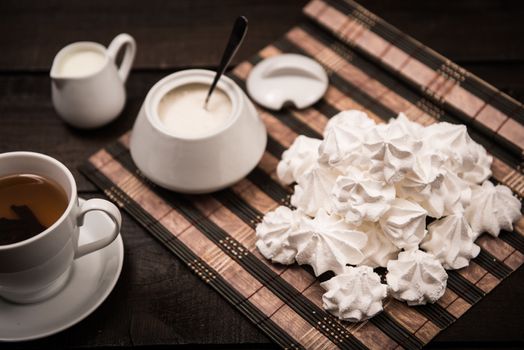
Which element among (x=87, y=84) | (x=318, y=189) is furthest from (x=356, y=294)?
(x=87, y=84)

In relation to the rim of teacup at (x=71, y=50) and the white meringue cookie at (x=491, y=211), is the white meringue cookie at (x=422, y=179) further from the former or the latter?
the rim of teacup at (x=71, y=50)

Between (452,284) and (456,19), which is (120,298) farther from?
(456,19)

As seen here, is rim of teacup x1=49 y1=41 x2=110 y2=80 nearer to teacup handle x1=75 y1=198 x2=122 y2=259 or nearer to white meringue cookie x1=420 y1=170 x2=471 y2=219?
teacup handle x1=75 y1=198 x2=122 y2=259

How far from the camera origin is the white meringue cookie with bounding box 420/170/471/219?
45.3 inches

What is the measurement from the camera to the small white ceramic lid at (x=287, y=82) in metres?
1.40

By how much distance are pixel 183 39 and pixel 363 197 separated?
0.65m

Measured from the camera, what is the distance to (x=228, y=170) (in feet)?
4.01

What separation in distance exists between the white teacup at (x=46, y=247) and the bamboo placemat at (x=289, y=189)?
17 centimetres

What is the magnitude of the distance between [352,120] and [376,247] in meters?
0.24

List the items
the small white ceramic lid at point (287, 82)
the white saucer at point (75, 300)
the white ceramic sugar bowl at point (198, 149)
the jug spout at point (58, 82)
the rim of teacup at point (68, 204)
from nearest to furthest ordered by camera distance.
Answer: the rim of teacup at point (68, 204)
the white saucer at point (75, 300)
the white ceramic sugar bowl at point (198, 149)
the jug spout at point (58, 82)
the small white ceramic lid at point (287, 82)

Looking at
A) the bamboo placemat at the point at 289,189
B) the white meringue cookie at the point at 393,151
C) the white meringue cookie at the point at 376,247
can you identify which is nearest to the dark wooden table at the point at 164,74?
the bamboo placemat at the point at 289,189

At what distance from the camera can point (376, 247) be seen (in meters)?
1.15

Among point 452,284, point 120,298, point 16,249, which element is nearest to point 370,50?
point 452,284

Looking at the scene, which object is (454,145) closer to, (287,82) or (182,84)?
(287,82)
